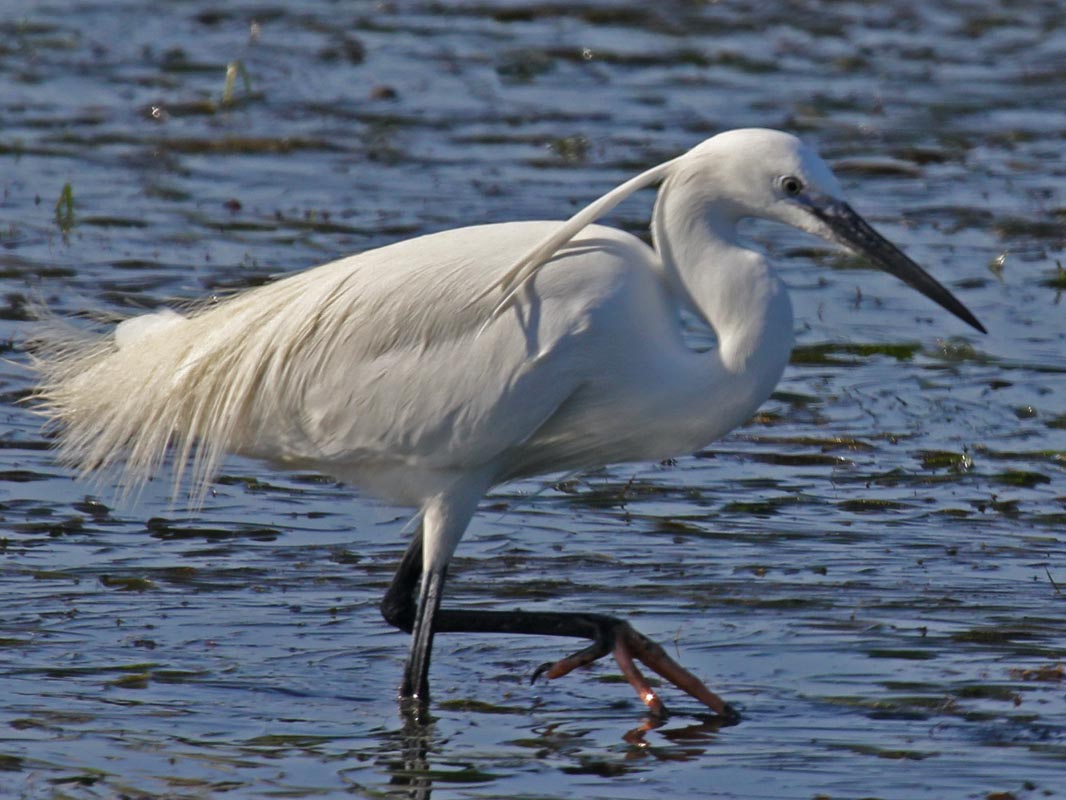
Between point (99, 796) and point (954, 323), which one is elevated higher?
point (954, 323)

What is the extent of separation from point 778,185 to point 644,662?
144cm

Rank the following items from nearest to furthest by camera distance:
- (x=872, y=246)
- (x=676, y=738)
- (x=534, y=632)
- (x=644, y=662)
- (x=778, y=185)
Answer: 1. (x=778, y=185)
2. (x=872, y=246)
3. (x=676, y=738)
4. (x=644, y=662)
5. (x=534, y=632)

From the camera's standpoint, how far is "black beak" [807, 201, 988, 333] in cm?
573

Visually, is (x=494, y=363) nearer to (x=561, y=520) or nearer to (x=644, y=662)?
(x=644, y=662)

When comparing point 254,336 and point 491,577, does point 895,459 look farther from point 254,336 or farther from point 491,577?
point 254,336

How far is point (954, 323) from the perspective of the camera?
1014cm

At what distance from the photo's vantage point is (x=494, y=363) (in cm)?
590

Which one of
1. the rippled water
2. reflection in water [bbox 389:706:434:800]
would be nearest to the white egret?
reflection in water [bbox 389:706:434:800]

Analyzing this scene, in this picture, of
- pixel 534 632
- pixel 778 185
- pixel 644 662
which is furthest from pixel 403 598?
pixel 778 185

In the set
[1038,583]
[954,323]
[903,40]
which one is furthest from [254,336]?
[903,40]

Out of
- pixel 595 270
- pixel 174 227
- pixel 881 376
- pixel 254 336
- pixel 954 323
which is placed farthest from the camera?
pixel 174 227

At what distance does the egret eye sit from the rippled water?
59.0 inches

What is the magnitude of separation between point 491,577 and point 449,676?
0.73m

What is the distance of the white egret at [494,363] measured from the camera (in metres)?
5.79
